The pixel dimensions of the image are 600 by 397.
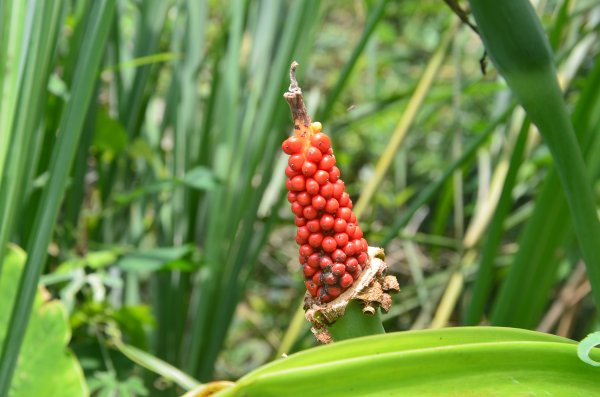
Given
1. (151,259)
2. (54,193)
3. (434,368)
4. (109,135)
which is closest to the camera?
(434,368)

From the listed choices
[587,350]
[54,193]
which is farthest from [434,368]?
[54,193]

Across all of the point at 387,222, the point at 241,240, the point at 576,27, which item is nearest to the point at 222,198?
the point at 241,240

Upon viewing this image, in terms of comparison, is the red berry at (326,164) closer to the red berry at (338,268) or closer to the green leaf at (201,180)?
the red berry at (338,268)

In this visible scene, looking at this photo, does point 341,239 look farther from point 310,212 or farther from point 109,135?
point 109,135

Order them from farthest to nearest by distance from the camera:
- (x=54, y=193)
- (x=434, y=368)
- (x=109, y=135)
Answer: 1. (x=109, y=135)
2. (x=54, y=193)
3. (x=434, y=368)

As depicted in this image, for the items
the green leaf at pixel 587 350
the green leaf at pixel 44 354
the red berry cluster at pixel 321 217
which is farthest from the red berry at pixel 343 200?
the green leaf at pixel 44 354

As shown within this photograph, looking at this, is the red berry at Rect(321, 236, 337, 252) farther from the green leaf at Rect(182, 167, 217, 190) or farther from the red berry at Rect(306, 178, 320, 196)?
the green leaf at Rect(182, 167, 217, 190)

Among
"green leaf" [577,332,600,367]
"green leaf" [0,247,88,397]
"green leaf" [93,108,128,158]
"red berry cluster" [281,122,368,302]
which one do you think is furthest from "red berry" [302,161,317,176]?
"green leaf" [93,108,128,158]
